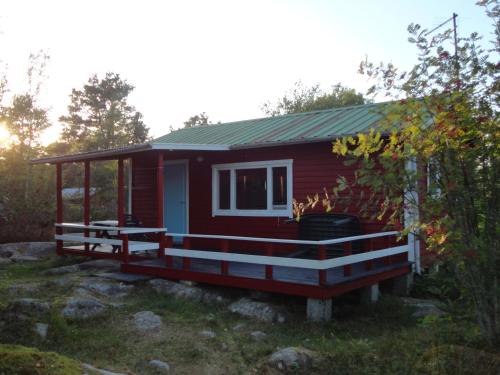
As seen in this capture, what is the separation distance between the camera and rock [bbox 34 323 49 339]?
538cm

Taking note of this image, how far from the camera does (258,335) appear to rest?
586 cm

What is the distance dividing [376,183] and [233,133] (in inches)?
318

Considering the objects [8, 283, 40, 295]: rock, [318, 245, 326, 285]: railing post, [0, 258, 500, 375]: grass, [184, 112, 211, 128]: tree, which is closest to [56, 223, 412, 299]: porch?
[318, 245, 326, 285]: railing post

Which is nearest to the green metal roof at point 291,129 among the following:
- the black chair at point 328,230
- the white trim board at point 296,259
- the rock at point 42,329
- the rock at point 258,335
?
the black chair at point 328,230

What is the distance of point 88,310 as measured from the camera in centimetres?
639

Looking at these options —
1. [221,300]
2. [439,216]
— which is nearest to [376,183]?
[439,216]

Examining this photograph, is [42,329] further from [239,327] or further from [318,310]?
[318,310]

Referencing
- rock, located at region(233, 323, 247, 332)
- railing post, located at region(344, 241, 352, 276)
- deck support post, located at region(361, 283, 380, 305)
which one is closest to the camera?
rock, located at region(233, 323, 247, 332)

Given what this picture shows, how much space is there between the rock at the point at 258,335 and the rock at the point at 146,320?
120cm

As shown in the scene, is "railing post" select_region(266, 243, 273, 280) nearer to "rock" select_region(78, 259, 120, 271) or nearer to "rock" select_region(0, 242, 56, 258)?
"rock" select_region(78, 259, 120, 271)

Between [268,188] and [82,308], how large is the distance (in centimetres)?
469

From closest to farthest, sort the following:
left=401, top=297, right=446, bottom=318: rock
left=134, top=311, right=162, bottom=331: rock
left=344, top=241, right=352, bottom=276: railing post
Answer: left=134, top=311, right=162, bottom=331: rock
left=401, top=297, right=446, bottom=318: rock
left=344, top=241, right=352, bottom=276: railing post

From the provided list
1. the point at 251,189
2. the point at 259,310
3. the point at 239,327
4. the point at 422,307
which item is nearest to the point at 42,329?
the point at 239,327

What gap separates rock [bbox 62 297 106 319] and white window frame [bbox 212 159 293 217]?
13.8 feet
